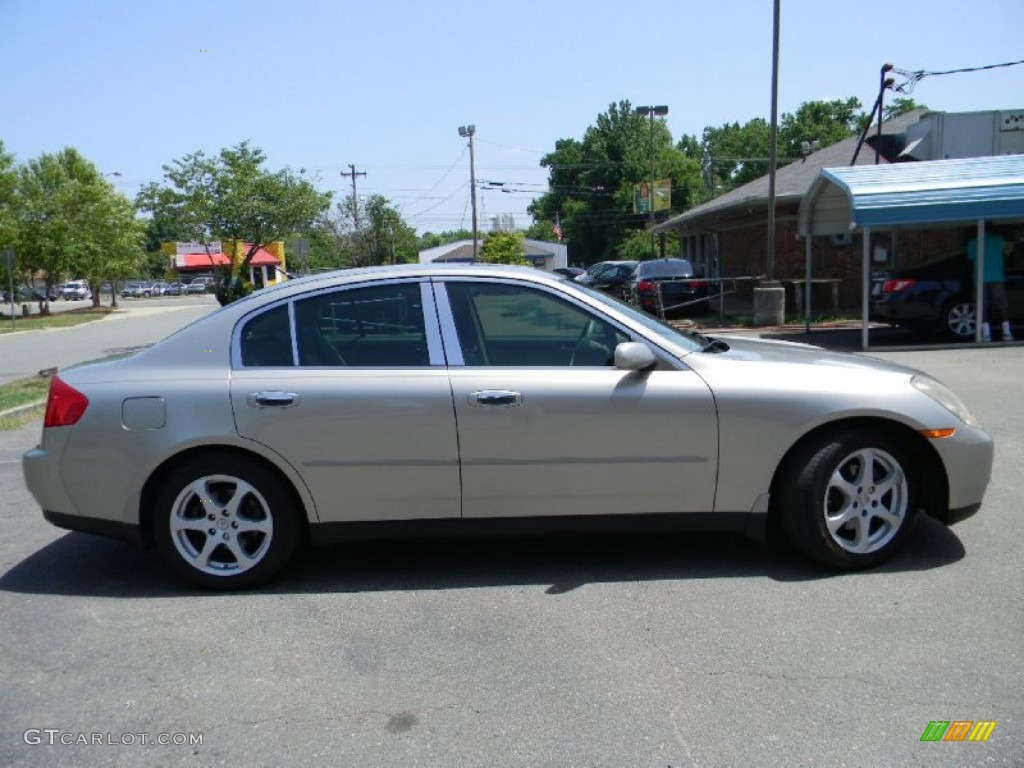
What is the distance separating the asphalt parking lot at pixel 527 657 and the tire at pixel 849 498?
0.51 feet

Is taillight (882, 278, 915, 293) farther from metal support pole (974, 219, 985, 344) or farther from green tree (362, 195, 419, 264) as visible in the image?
green tree (362, 195, 419, 264)

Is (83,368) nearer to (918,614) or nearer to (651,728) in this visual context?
(651,728)

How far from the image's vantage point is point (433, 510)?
4.31 meters

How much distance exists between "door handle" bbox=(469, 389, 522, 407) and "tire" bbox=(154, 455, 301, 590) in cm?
106

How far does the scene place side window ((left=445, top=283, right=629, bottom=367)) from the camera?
4.39 metres

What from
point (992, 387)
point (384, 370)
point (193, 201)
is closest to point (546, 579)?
point (384, 370)

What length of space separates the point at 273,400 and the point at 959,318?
1262cm

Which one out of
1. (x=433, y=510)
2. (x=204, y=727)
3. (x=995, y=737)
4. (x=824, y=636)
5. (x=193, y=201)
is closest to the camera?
(x=995, y=737)

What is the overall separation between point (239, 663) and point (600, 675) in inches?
59.2

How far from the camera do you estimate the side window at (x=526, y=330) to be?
439 cm

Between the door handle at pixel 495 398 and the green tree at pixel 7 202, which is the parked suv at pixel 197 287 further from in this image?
the door handle at pixel 495 398

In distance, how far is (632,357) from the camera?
4.15 meters

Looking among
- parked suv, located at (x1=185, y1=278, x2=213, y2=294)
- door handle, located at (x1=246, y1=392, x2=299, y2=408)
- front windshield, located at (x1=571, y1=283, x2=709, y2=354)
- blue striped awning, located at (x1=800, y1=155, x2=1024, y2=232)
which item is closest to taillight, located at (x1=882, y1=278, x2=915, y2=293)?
blue striped awning, located at (x1=800, y1=155, x2=1024, y2=232)
